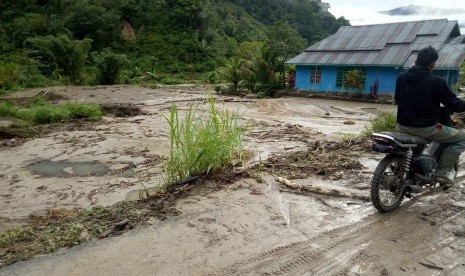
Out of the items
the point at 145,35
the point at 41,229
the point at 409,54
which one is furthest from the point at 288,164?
the point at 145,35

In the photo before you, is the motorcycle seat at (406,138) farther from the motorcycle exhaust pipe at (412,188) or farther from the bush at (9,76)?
the bush at (9,76)

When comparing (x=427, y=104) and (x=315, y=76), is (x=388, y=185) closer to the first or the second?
(x=427, y=104)

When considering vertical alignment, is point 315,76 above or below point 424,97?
below

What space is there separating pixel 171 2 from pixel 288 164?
55.4m

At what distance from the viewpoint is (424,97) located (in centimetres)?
422

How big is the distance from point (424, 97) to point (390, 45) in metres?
20.3

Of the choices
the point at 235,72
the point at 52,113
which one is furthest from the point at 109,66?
the point at 52,113

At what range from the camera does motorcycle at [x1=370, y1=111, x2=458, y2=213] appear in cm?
417

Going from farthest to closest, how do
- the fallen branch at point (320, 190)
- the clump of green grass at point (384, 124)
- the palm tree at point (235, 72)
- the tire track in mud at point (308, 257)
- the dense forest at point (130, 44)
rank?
the dense forest at point (130, 44), the palm tree at point (235, 72), the clump of green grass at point (384, 124), the fallen branch at point (320, 190), the tire track in mud at point (308, 257)

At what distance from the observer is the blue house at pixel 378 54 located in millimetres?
20625

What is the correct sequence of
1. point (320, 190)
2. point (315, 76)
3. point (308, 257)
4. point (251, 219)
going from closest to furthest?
1. point (308, 257)
2. point (251, 219)
3. point (320, 190)
4. point (315, 76)

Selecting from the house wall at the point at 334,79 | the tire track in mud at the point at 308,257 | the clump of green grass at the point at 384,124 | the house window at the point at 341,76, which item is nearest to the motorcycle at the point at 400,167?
the tire track in mud at the point at 308,257

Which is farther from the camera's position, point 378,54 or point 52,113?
point 378,54

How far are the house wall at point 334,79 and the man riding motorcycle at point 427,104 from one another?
59.1 ft
